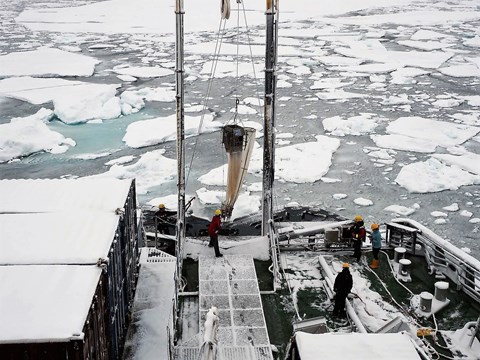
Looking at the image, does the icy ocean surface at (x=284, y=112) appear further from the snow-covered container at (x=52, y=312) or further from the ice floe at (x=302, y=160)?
the snow-covered container at (x=52, y=312)

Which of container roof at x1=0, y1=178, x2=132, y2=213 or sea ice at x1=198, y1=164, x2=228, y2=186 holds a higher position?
→ container roof at x1=0, y1=178, x2=132, y2=213

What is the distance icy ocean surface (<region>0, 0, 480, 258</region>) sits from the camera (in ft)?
53.6

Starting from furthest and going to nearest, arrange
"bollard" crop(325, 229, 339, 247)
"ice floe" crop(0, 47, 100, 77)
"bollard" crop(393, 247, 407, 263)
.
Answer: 1. "ice floe" crop(0, 47, 100, 77)
2. "bollard" crop(325, 229, 339, 247)
3. "bollard" crop(393, 247, 407, 263)

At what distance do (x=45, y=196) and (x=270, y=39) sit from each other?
14.2 feet

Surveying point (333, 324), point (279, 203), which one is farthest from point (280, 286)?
point (279, 203)

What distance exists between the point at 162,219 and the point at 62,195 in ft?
11.9

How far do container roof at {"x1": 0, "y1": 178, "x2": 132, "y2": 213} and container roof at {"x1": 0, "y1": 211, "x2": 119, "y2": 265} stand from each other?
26cm

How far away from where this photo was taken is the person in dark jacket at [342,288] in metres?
7.62

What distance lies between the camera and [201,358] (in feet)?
14.6

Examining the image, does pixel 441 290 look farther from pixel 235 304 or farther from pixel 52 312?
pixel 52 312

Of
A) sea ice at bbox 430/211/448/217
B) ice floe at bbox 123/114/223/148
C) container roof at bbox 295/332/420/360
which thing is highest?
container roof at bbox 295/332/420/360

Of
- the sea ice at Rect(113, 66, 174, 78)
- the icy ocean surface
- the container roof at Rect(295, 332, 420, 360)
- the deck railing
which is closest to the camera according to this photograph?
the container roof at Rect(295, 332, 420, 360)

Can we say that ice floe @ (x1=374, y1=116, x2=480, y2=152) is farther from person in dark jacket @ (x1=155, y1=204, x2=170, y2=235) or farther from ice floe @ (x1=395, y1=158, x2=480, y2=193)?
person in dark jacket @ (x1=155, y1=204, x2=170, y2=235)

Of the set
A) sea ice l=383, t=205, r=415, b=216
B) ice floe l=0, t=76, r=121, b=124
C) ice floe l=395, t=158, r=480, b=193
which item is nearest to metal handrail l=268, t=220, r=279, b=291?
sea ice l=383, t=205, r=415, b=216
